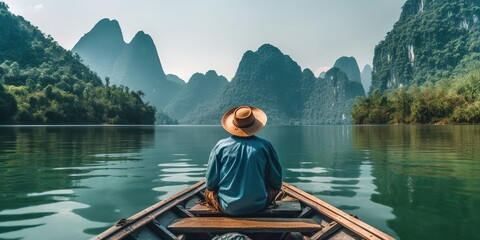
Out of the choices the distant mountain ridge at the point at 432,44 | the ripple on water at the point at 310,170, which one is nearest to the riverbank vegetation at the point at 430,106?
the ripple on water at the point at 310,170

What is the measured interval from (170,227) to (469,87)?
78.7 meters

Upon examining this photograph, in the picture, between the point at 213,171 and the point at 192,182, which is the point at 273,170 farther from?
the point at 192,182

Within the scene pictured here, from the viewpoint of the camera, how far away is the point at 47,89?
76.4m

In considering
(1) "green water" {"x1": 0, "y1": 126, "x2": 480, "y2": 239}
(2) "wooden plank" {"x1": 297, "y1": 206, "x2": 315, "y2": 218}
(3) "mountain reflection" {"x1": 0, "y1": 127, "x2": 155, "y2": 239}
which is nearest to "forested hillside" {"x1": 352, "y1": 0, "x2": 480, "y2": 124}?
(1) "green water" {"x1": 0, "y1": 126, "x2": 480, "y2": 239}

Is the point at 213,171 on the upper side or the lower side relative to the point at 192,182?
upper

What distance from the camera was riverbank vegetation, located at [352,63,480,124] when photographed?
208ft

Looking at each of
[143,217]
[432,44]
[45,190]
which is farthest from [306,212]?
[432,44]

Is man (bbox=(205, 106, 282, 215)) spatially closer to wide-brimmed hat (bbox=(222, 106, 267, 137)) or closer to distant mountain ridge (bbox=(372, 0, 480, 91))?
wide-brimmed hat (bbox=(222, 106, 267, 137))

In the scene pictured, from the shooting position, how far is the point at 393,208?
736cm

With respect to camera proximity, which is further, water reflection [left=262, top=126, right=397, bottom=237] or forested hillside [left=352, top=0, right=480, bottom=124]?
forested hillside [left=352, top=0, right=480, bottom=124]

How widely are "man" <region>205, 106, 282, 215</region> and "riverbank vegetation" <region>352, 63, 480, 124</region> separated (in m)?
65.3

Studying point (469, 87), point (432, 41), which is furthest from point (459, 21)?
point (469, 87)

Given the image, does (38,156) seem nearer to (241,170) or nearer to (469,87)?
(241,170)

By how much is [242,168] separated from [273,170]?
1.74 feet
